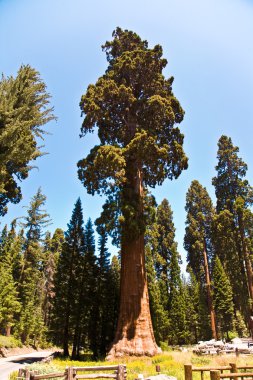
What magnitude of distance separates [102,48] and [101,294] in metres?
25.6

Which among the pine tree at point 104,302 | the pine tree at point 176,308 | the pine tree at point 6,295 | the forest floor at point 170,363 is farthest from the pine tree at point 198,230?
the forest floor at point 170,363

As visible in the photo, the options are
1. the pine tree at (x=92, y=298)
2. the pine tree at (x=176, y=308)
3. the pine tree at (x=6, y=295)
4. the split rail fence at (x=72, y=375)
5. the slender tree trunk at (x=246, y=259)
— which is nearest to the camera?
the split rail fence at (x=72, y=375)

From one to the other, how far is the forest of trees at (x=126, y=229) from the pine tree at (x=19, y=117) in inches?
2.9

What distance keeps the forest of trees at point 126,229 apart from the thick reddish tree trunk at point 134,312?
0.21 ft

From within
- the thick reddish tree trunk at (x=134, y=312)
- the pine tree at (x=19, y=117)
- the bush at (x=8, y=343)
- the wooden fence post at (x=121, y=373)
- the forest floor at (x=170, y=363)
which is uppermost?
the pine tree at (x=19, y=117)

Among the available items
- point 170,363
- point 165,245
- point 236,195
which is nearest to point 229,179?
point 236,195

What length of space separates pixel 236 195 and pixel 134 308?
20777 millimetres

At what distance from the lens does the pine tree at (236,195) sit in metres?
33.1

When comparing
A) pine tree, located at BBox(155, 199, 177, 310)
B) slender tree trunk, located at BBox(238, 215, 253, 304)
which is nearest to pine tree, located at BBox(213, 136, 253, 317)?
slender tree trunk, located at BBox(238, 215, 253, 304)

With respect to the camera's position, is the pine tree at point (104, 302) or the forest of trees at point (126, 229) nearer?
the forest of trees at point (126, 229)

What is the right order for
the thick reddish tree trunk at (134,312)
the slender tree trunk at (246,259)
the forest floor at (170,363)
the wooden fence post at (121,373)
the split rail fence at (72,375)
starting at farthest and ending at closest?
the slender tree trunk at (246,259) → the thick reddish tree trunk at (134,312) → the forest floor at (170,363) → the wooden fence post at (121,373) → the split rail fence at (72,375)

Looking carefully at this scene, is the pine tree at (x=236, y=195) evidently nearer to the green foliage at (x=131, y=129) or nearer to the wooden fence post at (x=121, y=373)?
the green foliage at (x=131, y=129)

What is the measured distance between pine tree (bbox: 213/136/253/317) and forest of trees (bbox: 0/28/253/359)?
0.12 meters

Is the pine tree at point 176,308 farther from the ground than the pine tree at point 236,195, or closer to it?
closer to it
